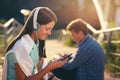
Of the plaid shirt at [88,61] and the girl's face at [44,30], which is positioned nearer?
the girl's face at [44,30]

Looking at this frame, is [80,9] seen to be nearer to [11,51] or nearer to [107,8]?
[107,8]

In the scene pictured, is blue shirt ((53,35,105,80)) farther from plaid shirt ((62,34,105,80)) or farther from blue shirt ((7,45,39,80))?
blue shirt ((7,45,39,80))

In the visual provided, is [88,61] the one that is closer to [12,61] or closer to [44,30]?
[44,30]

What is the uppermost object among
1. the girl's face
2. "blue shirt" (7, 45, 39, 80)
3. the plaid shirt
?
the girl's face

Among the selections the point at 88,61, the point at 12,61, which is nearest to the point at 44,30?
the point at 12,61

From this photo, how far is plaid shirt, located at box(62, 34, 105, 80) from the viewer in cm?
502

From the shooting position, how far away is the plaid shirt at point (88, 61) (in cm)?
502

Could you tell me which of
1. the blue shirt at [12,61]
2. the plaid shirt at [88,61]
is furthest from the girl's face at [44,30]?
the plaid shirt at [88,61]

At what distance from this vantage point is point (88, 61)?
5.04 m

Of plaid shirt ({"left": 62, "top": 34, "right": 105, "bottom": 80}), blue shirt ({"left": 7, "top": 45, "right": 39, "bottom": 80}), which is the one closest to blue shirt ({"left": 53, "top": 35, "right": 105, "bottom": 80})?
plaid shirt ({"left": 62, "top": 34, "right": 105, "bottom": 80})

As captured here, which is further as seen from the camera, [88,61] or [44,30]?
[88,61]

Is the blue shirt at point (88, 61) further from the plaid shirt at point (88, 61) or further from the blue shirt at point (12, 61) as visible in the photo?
the blue shirt at point (12, 61)

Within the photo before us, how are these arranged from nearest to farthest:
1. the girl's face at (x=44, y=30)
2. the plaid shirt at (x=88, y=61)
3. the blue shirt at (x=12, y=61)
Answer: the blue shirt at (x=12, y=61) → the girl's face at (x=44, y=30) → the plaid shirt at (x=88, y=61)

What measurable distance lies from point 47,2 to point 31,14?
708 inches
